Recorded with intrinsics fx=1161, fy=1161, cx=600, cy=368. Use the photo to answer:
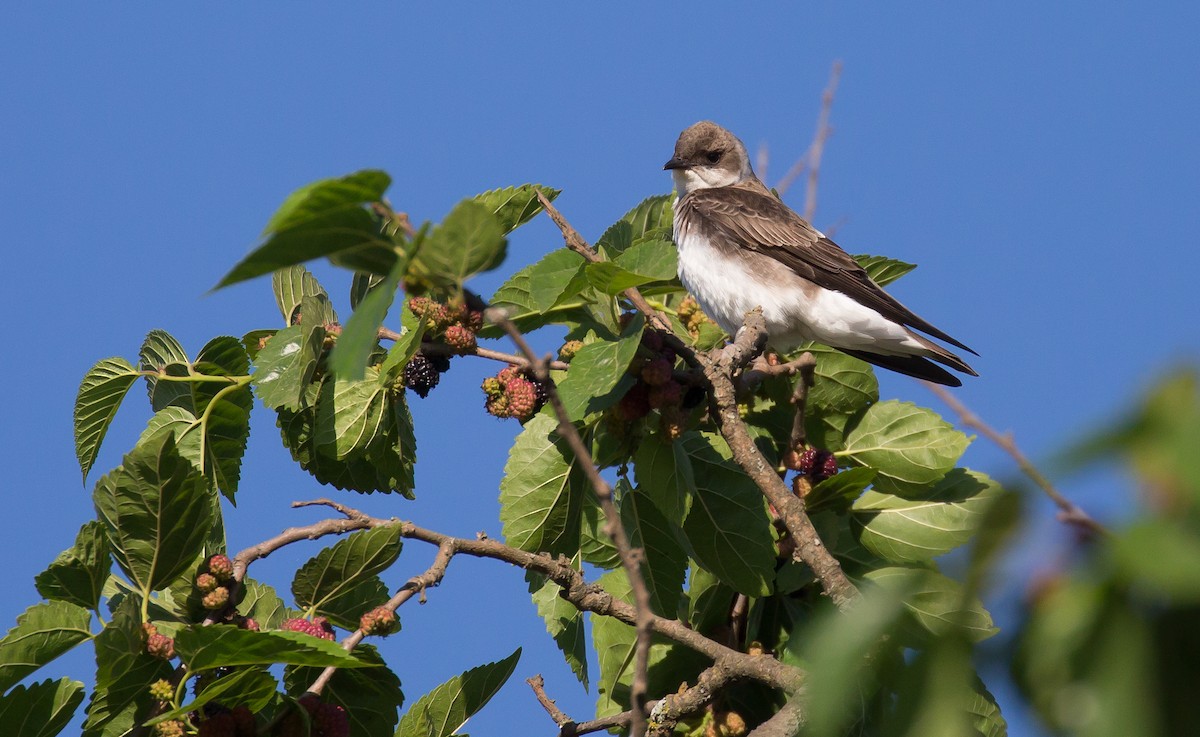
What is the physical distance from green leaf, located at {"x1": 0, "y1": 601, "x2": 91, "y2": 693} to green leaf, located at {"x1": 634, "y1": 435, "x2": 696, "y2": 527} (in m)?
1.89

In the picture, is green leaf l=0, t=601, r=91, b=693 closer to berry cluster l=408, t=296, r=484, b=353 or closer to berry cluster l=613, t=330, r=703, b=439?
berry cluster l=408, t=296, r=484, b=353

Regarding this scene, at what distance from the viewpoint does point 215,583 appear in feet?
11.5

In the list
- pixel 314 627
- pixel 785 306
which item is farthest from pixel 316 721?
pixel 785 306

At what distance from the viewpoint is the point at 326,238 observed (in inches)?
79.9

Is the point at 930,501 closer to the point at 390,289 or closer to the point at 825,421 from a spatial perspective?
the point at 825,421

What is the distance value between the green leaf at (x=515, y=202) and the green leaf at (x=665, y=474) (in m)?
0.99

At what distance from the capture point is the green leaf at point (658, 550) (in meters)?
4.36

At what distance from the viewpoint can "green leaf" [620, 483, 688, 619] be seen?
14.3ft

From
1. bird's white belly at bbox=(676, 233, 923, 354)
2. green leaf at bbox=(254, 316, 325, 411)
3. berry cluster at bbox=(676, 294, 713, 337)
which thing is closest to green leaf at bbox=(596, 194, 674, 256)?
berry cluster at bbox=(676, 294, 713, 337)

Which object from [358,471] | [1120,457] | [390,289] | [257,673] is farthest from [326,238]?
[358,471]

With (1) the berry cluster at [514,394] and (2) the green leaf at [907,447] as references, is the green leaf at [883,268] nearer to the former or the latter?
(2) the green leaf at [907,447]

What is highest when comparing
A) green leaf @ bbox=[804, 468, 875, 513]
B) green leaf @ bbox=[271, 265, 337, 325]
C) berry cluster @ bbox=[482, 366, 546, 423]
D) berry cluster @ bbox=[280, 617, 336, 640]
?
green leaf @ bbox=[271, 265, 337, 325]

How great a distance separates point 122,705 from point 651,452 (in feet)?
6.22

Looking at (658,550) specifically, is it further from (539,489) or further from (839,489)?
(839,489)
